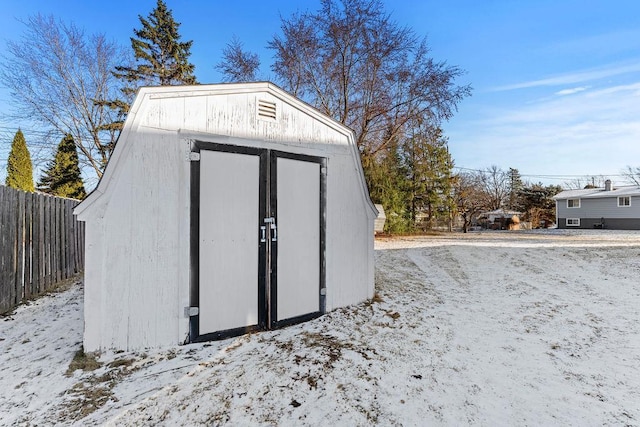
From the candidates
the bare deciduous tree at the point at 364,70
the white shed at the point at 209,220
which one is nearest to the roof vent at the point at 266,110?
the white shed at the point at 209,220

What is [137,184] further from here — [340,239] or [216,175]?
[340,239]

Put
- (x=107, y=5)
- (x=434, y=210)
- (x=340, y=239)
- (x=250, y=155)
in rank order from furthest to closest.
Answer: (x=434, y=210)
(x=107, y=5)
(x=340, y=239)
(x=250, y=155)

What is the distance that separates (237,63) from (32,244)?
1341 centimetres

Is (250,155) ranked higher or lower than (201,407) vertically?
higher

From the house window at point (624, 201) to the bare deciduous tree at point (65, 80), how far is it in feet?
108

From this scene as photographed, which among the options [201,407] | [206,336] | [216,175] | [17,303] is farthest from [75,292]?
[201,407]

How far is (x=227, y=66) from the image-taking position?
15.8 metres

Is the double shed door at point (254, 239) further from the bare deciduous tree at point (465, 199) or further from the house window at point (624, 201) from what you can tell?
the house window at point (624, 201)

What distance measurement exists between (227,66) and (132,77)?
23.1 ft

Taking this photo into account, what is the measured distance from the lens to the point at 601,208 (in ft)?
75.0

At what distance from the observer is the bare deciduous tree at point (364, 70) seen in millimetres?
13773

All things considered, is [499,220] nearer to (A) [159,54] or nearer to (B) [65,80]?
(A) [159,54]

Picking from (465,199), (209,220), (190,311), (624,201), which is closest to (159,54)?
(209,220)

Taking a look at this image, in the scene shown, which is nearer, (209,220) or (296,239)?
(209,220)
